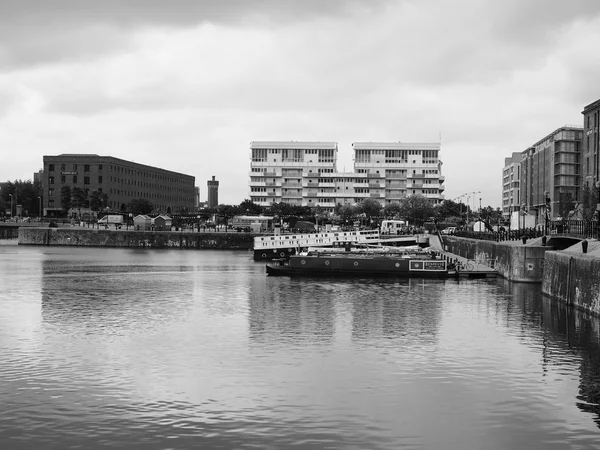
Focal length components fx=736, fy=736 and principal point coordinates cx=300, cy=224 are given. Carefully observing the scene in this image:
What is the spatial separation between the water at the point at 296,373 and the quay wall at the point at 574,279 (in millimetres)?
1155

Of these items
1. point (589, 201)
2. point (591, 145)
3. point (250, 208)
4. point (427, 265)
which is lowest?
point (427, 265)

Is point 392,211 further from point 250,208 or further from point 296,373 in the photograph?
point 296,373

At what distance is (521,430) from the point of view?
2156 centimetres

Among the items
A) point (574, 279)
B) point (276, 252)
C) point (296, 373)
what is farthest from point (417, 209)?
point (296, 373)

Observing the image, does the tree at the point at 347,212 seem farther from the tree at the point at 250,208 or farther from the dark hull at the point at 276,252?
the dark hull at the point at 276,252

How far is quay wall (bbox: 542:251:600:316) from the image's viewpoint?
40.4 meters

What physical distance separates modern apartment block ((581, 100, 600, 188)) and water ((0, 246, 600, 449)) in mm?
95470

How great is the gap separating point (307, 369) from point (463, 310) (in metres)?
21.0

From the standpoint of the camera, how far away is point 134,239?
143 metres

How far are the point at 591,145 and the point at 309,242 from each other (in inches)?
3000

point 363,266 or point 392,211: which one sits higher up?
point 392,211

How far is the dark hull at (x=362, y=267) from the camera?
233ft

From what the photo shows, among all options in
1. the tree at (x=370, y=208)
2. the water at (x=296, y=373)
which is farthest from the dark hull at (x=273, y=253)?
the tree at (x=370, y=208)

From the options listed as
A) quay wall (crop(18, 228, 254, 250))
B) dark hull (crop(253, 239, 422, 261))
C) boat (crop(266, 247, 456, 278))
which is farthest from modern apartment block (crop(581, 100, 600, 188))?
boat (crop(266, 247, 456, 278))
